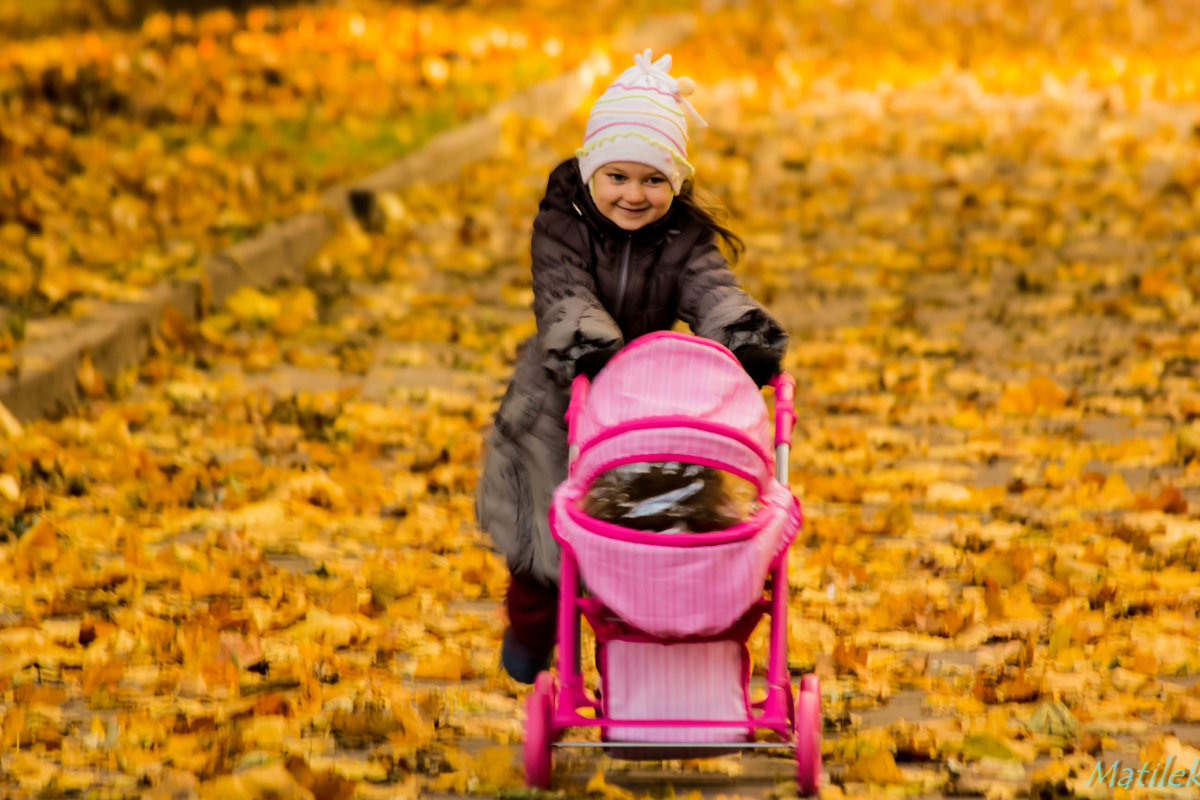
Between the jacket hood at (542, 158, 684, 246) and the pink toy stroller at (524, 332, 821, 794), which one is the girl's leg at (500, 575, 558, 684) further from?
the jacket hood at (542, 158, 684, 246)

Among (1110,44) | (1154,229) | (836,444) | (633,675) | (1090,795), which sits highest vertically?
(1110,44)

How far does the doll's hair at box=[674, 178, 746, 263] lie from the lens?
341 centimetres

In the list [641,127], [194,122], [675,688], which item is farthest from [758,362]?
[194,122]

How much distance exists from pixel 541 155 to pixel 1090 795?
343 inches

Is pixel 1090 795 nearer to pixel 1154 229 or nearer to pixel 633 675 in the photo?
pixel 633 675

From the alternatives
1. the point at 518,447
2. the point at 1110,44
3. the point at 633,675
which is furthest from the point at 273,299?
the point at 1110,44

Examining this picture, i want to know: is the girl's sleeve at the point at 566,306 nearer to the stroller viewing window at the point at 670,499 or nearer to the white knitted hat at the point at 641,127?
the white knitted hat at the point at 641,127

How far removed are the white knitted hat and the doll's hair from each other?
1.8 inches

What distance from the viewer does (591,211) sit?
11.1 feet

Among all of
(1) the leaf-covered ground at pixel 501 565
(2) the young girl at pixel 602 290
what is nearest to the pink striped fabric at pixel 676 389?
(2) the young girl at pixel 602 290

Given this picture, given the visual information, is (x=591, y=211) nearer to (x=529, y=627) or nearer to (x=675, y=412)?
(x=675, y=412)

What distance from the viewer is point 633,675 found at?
10.2 ft

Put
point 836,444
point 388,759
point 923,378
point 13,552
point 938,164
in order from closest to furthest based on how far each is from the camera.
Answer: point 388,759 < point 13,552 < point 836,444 < point 923,378 < point 938,164

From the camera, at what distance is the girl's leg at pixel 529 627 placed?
351 centimetres
